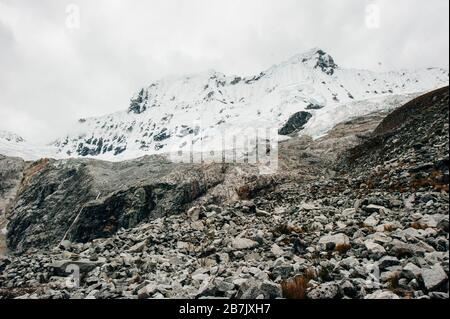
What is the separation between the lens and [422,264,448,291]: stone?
9.23m

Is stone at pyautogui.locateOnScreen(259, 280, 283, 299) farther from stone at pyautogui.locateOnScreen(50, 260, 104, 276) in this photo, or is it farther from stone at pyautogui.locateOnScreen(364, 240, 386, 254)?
stone at pyautogui.locateOnScreen(50, 260, 104, 276)

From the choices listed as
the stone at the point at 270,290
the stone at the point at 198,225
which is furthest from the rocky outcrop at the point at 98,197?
the stone at the point at 270,290

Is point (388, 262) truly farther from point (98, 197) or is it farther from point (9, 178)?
point (9, 178)

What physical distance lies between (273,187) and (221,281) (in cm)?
2223

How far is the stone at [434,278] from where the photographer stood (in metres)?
9.23

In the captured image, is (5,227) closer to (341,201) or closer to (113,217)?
(113,217)

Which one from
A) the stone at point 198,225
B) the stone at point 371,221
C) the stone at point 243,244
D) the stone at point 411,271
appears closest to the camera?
A: the stone at point 411,271

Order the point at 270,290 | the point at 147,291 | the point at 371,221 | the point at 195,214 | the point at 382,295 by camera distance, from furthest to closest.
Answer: the point at 195,214 < the point at 371,221 < the point at 147,291 < the point at 270,290 < the point at 382,295

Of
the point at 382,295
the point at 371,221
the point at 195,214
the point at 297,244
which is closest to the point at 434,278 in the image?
the point at 382,295

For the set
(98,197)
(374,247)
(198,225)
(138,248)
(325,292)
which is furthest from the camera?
(98,197)

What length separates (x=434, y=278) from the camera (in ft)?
30.7

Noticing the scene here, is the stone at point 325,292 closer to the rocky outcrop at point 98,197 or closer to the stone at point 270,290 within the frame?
the stone at point 270,290
